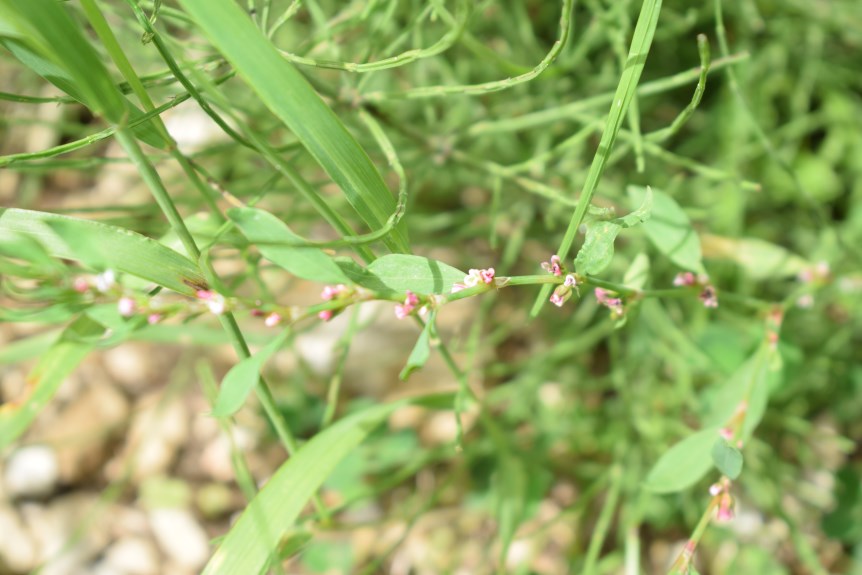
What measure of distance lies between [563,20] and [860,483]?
1.03 m

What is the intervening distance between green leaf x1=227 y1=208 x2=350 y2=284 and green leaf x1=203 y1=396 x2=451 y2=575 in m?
0.30

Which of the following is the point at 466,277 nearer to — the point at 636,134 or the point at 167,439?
the point at 636,134

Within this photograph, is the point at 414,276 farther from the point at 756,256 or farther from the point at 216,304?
the point at 756,256

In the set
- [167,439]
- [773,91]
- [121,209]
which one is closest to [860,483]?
[773,91]

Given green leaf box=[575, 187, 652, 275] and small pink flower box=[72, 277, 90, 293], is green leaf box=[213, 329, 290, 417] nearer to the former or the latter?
small pink flower box=[72, 277, 90, 293]

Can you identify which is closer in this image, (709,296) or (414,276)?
(414,276)

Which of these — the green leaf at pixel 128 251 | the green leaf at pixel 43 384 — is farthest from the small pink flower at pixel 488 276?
the green leaf at pixel 43 384

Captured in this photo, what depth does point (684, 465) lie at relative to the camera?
80cm

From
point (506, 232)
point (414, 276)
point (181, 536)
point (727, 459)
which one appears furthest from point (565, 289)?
point (181, 536)

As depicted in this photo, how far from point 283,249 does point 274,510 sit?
316 mm

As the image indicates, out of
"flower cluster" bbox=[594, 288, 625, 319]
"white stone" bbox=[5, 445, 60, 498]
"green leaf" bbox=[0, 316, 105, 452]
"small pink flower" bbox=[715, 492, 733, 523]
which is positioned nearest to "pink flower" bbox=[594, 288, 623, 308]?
"flower cluster" bbox=[594, 288, 625, 319]

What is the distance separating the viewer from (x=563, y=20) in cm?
61

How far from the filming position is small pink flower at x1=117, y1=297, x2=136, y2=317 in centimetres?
52

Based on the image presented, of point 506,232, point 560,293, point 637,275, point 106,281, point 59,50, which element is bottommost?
point 506,232
